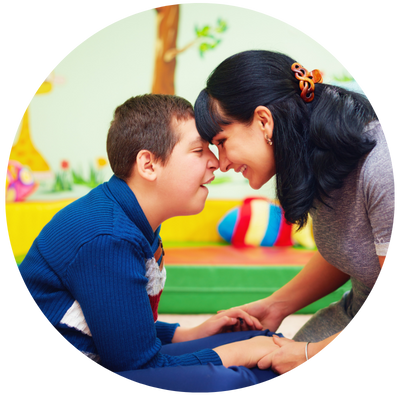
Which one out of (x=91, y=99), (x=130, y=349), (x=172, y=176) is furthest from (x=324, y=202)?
(x=91, y=99)

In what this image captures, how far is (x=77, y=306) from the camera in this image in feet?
1.76

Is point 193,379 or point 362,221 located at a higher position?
point 362,221

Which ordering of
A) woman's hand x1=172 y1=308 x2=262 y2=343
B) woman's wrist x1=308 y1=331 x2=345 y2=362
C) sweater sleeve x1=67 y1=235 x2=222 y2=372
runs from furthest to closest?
woman's hand x1=172 y1=308 x2=262 y2=343
woman's wrist x1=308 y1=331 x2=345 y2=362
sweater sleeve x1=67 y1=235 x2=222 y2=372

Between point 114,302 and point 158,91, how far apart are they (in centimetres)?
48

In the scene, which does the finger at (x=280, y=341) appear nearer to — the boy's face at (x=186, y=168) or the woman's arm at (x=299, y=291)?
the woman's arm at (x=299, y=291)

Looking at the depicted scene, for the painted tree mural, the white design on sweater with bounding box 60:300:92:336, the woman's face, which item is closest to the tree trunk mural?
the painted tree mural

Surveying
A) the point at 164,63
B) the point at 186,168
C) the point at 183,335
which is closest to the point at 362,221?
the point at 186,168

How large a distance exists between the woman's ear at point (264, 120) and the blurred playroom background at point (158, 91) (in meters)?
0.13

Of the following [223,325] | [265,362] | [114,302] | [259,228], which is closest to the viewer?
[114,302]

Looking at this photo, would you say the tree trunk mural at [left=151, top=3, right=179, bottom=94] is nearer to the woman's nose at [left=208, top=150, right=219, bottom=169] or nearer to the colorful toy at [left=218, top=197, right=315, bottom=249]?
the woman's nose at [left=208, top=150, right=219, bottom=169]

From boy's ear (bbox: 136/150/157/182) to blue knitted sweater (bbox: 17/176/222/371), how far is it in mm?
46

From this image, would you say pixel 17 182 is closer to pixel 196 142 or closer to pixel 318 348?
pixel 196 142

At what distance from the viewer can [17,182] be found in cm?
65

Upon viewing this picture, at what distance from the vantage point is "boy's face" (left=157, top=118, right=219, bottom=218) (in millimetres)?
612
